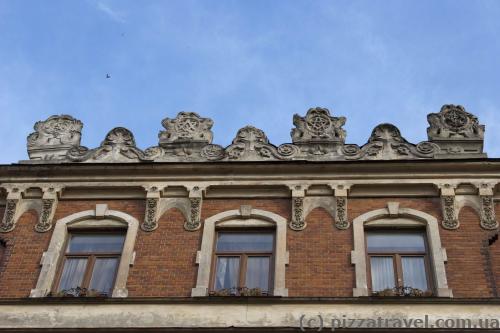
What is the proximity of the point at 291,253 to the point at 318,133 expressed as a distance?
358cm

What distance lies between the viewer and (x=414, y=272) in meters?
14.6

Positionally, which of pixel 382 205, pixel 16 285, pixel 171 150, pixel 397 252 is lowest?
pixel 16 285

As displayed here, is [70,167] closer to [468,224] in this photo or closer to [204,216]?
[204,216]

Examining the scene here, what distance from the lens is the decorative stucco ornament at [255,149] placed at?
16875 mm

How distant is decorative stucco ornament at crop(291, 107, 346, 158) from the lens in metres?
17.0

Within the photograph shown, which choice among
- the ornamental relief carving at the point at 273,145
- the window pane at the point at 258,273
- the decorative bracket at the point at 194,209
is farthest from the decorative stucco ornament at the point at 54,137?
the window pane at the point at 258,273

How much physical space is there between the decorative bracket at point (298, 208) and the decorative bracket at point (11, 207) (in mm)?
5715

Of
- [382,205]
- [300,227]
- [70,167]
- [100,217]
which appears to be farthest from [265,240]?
[70,167]

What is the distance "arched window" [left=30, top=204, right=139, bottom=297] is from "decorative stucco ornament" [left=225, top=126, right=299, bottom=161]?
9.30 feet

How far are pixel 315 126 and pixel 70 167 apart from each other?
5522 millimetres

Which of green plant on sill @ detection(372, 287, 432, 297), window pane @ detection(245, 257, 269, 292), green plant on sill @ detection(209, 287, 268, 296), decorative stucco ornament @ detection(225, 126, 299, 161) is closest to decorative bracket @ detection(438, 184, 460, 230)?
green plant on sill @ detection(372, 287, 432, 297)

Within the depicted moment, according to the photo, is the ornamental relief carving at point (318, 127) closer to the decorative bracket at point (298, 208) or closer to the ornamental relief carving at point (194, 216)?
the decorative bracket at point (298, 208)

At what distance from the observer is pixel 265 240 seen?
15.4 m

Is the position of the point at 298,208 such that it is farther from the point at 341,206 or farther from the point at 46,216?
the point at 46,216
